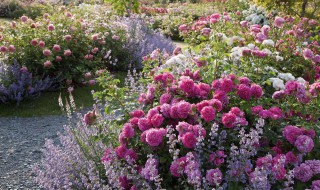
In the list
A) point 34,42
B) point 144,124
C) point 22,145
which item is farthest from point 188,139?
point 34,42

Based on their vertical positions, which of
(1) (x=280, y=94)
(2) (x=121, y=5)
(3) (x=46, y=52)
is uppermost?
(1) (x=280, y=94)

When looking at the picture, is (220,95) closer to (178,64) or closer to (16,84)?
(178,64)

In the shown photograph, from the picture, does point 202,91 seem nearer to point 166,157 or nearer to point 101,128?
point 166,157

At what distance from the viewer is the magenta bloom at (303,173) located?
2279mm

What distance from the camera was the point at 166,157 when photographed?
2.50 metres

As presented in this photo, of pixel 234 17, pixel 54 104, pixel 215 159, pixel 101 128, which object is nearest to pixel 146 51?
pixel 234 17

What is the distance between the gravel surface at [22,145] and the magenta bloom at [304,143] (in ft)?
7.65

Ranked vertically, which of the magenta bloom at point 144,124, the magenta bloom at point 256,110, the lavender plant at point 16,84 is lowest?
the lavender plant at point 16,84

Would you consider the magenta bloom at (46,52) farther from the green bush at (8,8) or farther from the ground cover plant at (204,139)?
the green bush at (8,8)

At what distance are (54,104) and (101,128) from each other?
308 cm

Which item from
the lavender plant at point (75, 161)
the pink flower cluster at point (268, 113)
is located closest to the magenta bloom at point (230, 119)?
the pink flower cluster at point (268, 113)

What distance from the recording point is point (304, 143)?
2338mm

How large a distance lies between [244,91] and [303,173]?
69 cm

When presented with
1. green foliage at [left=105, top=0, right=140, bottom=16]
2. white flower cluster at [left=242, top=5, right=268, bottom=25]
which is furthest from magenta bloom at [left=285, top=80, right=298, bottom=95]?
green foliage at [left=105, top=0, right=140, bottom=16]
